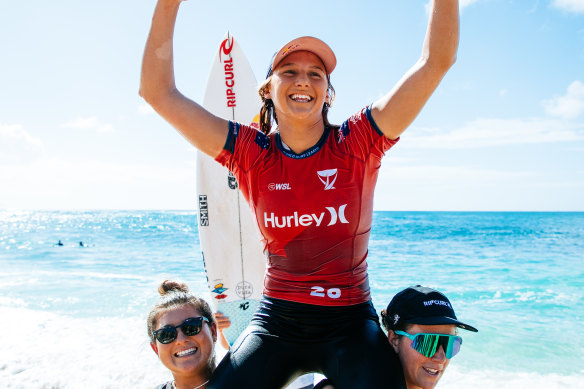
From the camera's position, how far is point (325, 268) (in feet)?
6.18

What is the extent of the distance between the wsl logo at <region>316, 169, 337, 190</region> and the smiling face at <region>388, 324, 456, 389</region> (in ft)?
2.51

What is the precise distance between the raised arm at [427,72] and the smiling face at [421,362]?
930 mm

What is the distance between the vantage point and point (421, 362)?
1919 millimetres

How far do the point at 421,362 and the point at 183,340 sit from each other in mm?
1178

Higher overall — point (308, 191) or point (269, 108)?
point (269, 108)

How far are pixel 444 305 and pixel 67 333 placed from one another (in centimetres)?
729

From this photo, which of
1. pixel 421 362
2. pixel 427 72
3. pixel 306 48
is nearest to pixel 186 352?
pixel 421 362

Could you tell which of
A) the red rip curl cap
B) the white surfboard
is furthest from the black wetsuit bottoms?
the white surfboard

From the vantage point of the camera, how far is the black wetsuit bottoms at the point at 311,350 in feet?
5.56

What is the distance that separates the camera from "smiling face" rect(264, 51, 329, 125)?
1.98m

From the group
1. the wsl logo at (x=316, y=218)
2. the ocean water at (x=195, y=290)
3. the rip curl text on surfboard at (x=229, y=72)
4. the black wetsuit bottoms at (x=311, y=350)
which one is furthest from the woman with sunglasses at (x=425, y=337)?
the ocean water at (x=195, y=290)

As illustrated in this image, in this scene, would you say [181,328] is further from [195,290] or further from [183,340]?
[195,290]

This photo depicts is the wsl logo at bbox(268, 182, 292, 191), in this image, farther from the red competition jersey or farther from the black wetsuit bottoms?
the black wetsuit bottoms

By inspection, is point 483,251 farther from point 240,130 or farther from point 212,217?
point 240,130
